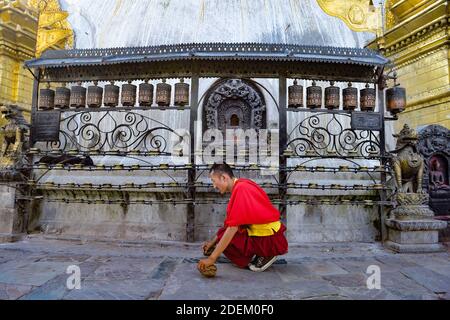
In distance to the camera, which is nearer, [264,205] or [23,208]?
[264,205]

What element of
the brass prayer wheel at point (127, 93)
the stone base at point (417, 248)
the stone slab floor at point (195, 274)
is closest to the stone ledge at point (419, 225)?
the stone base at point (417, 248)

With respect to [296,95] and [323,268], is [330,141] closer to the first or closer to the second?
[296,95]

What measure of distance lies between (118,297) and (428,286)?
3.00 m

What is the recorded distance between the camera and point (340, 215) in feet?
16.7

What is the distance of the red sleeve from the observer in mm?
3035

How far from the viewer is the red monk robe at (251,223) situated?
10.1ft

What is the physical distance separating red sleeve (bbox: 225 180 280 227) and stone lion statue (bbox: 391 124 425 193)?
114 inches

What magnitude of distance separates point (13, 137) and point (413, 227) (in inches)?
265

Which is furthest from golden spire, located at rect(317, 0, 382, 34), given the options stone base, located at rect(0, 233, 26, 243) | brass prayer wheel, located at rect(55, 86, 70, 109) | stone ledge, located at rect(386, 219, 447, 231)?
stone base, located at rect(0, 233, 26, 243)

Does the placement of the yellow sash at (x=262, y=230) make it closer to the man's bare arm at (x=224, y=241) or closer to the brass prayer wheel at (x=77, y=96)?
the man's bare arm at (x=224, y=241)

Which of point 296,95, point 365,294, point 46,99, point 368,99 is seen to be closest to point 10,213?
point 46,99

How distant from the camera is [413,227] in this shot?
173 inches
